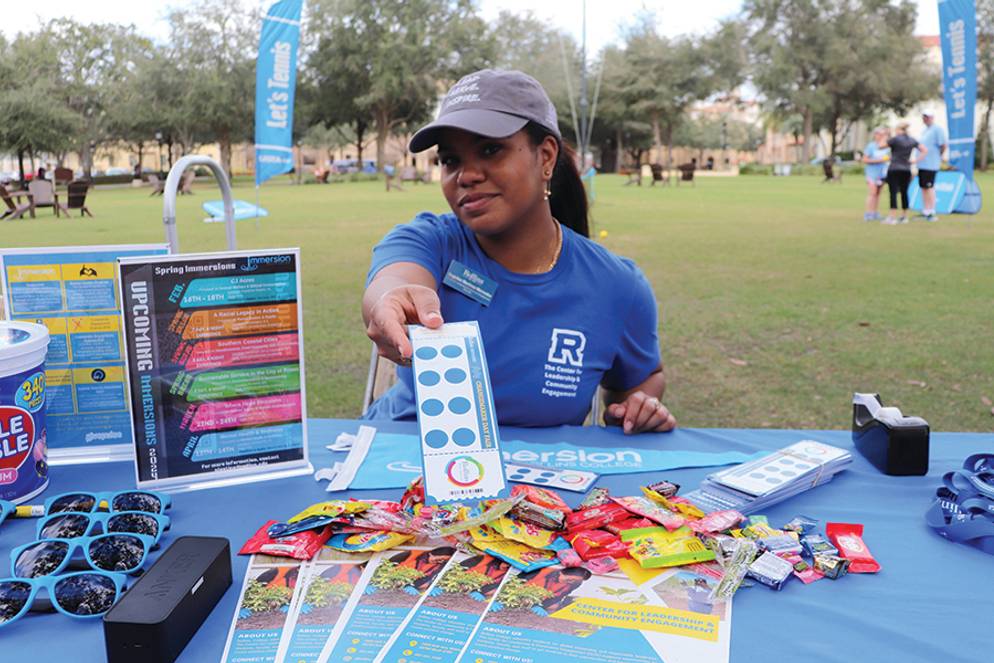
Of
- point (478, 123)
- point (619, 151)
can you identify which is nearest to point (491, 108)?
point (478, 123)

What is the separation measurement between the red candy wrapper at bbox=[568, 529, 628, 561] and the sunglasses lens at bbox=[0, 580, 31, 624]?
0.66m

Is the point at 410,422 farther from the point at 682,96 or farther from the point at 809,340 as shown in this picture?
the point at 682,96

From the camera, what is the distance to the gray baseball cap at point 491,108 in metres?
1.62

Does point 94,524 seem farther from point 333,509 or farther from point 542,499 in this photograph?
point 542,499

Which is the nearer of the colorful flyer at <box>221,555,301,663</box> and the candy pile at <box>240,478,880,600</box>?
the colorful flyer at <box>221,555,301,663</box>

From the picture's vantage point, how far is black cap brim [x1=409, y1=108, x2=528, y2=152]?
161cm

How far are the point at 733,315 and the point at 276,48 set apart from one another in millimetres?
6361

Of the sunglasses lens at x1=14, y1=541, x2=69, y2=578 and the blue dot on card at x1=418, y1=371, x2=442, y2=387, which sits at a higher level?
the blue dot on card at x1=418, y1=371, x2=442, y2=387

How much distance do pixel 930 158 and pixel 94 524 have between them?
12.8 m

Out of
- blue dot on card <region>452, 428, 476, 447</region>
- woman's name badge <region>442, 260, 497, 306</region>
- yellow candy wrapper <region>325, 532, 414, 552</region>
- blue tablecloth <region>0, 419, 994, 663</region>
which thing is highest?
woman's name badge <region>442, 260, 497, 306</region>

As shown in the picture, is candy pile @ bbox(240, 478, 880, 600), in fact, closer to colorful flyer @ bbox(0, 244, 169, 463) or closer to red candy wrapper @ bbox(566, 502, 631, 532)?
red candy wrapper @ bbox(566, 502, 631, 532)

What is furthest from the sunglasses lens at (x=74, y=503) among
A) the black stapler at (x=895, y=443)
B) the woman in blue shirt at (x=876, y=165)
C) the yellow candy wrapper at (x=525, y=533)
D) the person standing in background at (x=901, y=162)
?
the woman in blue shirt at (x=876, y=165)

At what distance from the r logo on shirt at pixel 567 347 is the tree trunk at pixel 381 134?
104 ft

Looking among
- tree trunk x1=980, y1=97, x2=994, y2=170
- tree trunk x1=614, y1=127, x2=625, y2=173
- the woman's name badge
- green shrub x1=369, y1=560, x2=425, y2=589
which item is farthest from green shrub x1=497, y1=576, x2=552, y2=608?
tree trunk x1=614, y1=127, x2=625, y2=173
